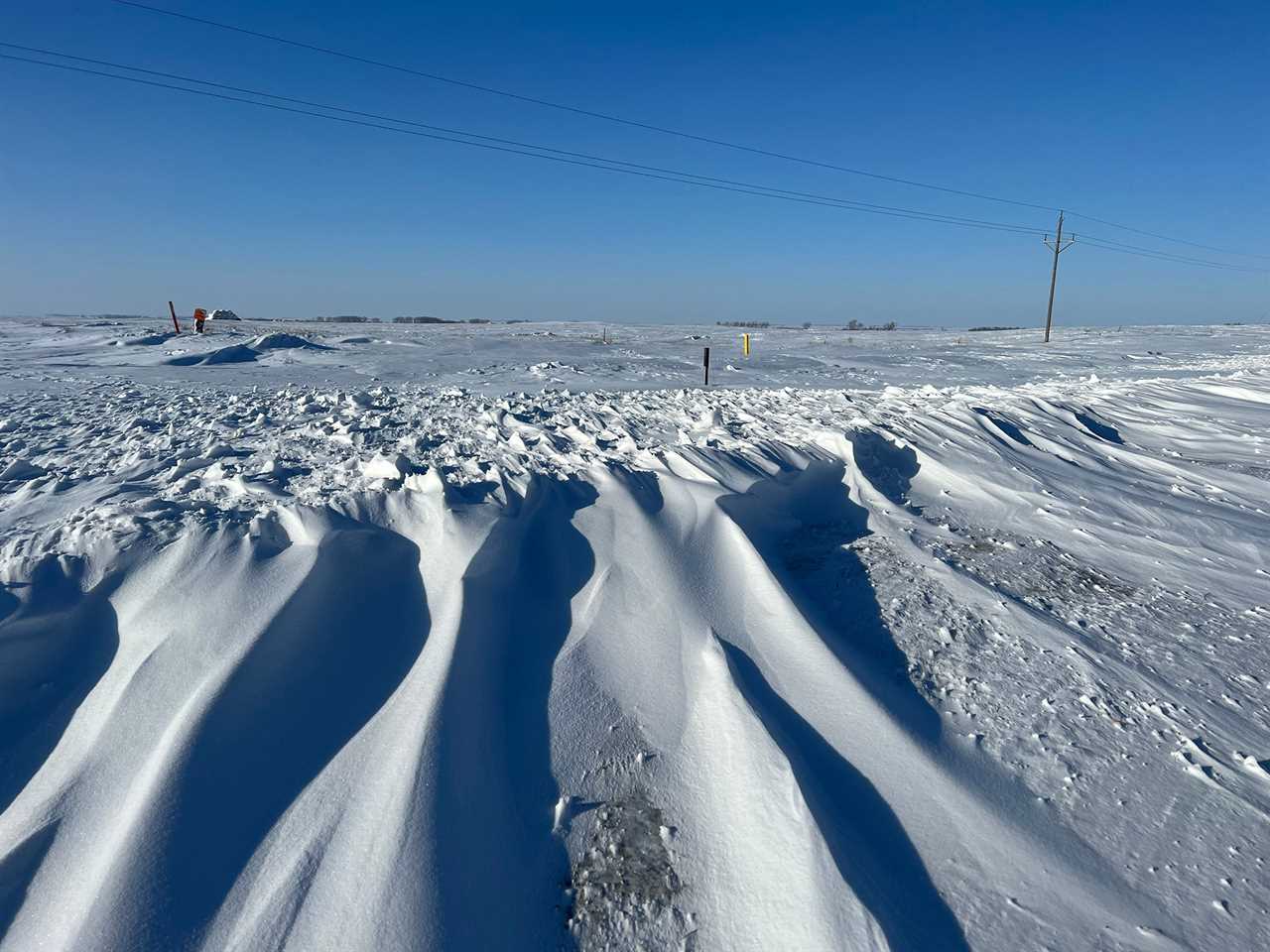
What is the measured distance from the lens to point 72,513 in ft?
12.6

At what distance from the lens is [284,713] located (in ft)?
8.54

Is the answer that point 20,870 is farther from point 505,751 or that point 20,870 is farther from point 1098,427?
point 1098,427

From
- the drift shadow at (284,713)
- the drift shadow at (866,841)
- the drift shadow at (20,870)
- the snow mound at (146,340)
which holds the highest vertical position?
the snow mound at (146,340)

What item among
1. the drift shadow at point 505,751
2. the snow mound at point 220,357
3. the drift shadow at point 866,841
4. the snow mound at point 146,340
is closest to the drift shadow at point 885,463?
the drift shadow at point 505,751

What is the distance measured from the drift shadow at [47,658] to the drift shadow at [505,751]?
138cm

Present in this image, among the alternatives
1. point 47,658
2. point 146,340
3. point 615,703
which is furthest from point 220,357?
point 615,703

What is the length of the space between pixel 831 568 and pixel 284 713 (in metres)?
2.87

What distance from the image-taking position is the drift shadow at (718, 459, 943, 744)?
9.66ft

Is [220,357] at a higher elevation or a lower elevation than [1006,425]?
higher

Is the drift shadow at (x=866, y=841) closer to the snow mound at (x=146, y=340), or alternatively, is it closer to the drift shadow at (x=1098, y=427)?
the drift shadow at (x=1098, y=427)

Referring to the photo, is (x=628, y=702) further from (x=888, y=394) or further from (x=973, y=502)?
(x=888, y=394)

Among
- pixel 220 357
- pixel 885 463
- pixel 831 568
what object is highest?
pixel 220 357

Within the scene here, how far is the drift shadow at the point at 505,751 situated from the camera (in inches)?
80.0

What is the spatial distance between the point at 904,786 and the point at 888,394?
7.46m
